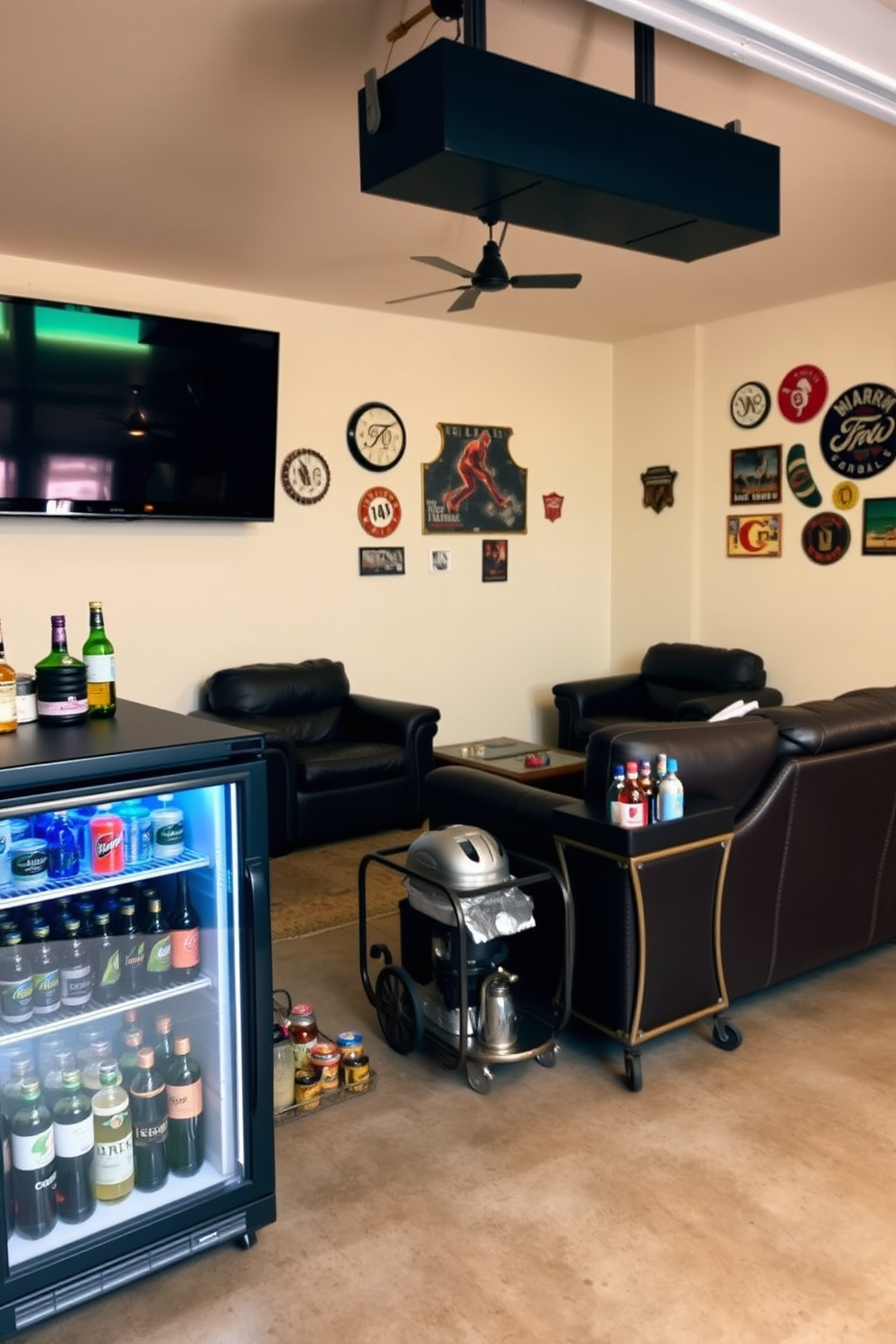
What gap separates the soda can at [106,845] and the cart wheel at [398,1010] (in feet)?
3.90

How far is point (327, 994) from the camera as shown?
140 inches

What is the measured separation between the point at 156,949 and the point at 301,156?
3004mm

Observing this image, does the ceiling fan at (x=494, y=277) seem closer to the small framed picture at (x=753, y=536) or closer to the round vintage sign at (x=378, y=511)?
the round vintage sign at (x=378, y=511)

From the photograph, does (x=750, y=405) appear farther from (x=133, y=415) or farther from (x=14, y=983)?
(x=14, y=983)

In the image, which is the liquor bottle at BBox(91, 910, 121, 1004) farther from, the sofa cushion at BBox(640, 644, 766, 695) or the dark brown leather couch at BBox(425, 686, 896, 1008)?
the sofa cushion at BBox(640, 644, 766, 695)

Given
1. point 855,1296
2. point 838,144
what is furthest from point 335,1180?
point 838,144

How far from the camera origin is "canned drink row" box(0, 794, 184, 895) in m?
2.03

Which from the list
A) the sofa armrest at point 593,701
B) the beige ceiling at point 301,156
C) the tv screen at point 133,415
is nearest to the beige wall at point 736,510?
the beige ceiling at point 301,156

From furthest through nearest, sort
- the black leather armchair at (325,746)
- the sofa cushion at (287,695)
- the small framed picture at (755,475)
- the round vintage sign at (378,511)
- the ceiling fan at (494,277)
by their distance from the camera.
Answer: the small framed picture at (755,475), the round vintage sign at (378,511), the sofa cushion at (287,695), the black leather armchair at (325,746), the ceiling fan at (494,277)

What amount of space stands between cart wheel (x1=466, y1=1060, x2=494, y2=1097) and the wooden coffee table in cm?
191

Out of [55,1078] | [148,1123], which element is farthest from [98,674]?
[148,1123]

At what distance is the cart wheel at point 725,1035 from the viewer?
10.2 feet

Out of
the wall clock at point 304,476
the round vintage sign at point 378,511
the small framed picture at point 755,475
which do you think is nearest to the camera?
the wall clock at point 304,476

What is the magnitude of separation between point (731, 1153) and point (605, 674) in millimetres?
5216
